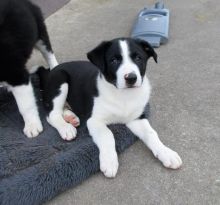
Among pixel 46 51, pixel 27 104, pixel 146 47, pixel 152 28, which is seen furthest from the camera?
pixel 152 28

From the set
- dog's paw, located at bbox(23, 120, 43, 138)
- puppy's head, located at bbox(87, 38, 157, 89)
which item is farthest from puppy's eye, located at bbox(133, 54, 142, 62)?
dog's paw, located at bbox(23, 120, 43, 138)

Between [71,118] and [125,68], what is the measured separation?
2.30 ft

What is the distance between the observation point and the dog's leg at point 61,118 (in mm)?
2817

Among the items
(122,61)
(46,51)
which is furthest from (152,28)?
(122,61)

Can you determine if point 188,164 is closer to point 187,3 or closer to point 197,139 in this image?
point 197,139

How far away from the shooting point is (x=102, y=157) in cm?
253

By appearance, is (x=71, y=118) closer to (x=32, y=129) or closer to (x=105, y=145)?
(x=32, y=129)

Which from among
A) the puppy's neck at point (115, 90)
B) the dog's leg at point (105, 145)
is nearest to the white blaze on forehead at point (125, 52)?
the puppy's neck at point (115, 90)

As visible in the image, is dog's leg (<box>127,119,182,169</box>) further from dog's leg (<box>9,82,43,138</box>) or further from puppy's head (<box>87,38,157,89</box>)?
dog's leg (<box>9,82,43,138</box>)

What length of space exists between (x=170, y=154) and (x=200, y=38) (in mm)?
2034

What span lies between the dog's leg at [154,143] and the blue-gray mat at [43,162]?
6 cm

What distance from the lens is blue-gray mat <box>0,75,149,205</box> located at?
237 cm

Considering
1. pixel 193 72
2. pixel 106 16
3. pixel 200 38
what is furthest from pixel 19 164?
pixel 106 16

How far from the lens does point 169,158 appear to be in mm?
2531
